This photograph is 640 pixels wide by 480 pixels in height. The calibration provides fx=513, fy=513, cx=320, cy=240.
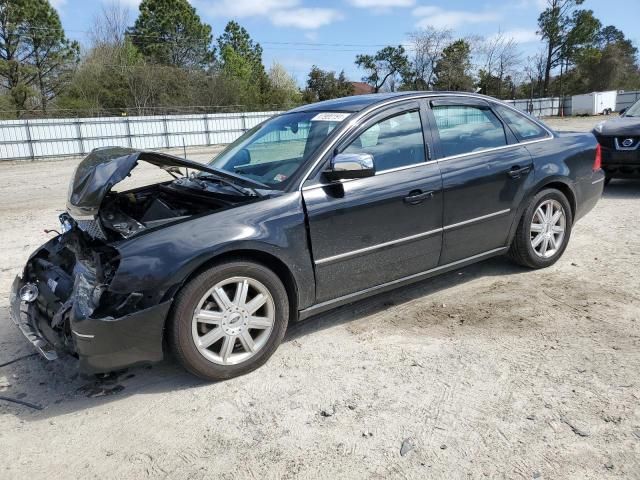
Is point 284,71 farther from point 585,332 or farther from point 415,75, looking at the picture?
point 585,332

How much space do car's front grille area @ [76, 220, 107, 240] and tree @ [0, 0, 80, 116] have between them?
34.8 metres

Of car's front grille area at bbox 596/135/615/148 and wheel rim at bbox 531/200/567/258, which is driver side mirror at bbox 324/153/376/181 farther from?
car's front grille area at bbox 596/135/615/148

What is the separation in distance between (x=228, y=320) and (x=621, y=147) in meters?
7.65

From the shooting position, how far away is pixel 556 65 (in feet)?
180

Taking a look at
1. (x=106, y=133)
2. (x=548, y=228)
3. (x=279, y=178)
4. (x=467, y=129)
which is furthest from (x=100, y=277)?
(x=106, y=133)

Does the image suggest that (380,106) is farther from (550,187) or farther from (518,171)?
(550,187)

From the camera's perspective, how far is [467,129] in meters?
4.30

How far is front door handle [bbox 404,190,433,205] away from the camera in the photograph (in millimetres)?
3771

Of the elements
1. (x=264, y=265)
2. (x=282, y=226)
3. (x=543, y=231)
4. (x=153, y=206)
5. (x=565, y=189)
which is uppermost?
(x=153, y=206)

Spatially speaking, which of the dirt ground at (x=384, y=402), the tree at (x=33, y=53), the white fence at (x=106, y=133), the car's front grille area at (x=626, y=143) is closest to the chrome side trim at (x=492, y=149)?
the dirt ground at (x=384, y=402)

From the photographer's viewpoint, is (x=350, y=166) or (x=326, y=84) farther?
(x=326, y=84)

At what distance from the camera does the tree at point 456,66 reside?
4647 cm

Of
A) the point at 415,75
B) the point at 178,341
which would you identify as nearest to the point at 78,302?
the point at 178,341

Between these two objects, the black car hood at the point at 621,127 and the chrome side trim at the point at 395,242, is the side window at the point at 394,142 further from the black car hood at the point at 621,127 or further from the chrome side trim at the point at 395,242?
the black car hood at the point at 621,127
